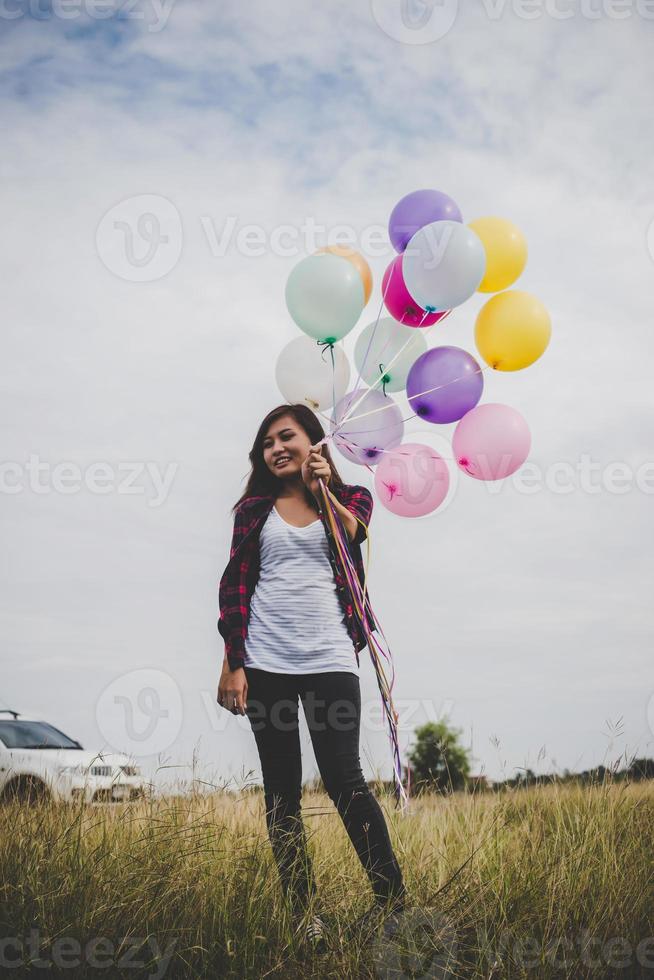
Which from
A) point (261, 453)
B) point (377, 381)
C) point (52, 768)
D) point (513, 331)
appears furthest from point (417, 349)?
point (52, 768)

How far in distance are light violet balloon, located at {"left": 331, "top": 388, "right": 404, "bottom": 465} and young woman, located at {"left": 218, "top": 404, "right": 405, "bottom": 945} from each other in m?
0.53

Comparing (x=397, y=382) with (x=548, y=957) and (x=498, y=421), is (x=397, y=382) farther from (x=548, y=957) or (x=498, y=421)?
(x=548, y=957)

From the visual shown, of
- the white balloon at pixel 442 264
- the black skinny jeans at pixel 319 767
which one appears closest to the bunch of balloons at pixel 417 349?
the white balloon at pixel 442 264

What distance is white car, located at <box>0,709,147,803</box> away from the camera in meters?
2.82

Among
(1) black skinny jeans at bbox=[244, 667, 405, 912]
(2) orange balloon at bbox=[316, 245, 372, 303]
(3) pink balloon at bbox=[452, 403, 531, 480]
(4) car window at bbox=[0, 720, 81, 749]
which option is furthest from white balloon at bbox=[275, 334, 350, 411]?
(4) car window at bbox=[0, 720, 81, 749]

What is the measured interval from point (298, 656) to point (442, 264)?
61.8 inches

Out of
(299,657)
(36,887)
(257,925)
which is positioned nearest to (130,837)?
(36,887)

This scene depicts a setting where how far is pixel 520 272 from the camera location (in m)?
3.41

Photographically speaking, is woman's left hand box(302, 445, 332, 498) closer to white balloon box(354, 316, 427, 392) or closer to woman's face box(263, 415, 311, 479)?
woman's face box(263, 415, 311, 479)

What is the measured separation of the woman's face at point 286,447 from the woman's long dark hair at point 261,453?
2 cm

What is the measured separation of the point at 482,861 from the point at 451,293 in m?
2.05

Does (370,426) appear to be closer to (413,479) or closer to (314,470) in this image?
(413,479)

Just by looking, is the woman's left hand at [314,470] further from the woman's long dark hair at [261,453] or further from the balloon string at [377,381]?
the balloon string at [377,381]

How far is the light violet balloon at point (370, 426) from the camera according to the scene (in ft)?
10.4
